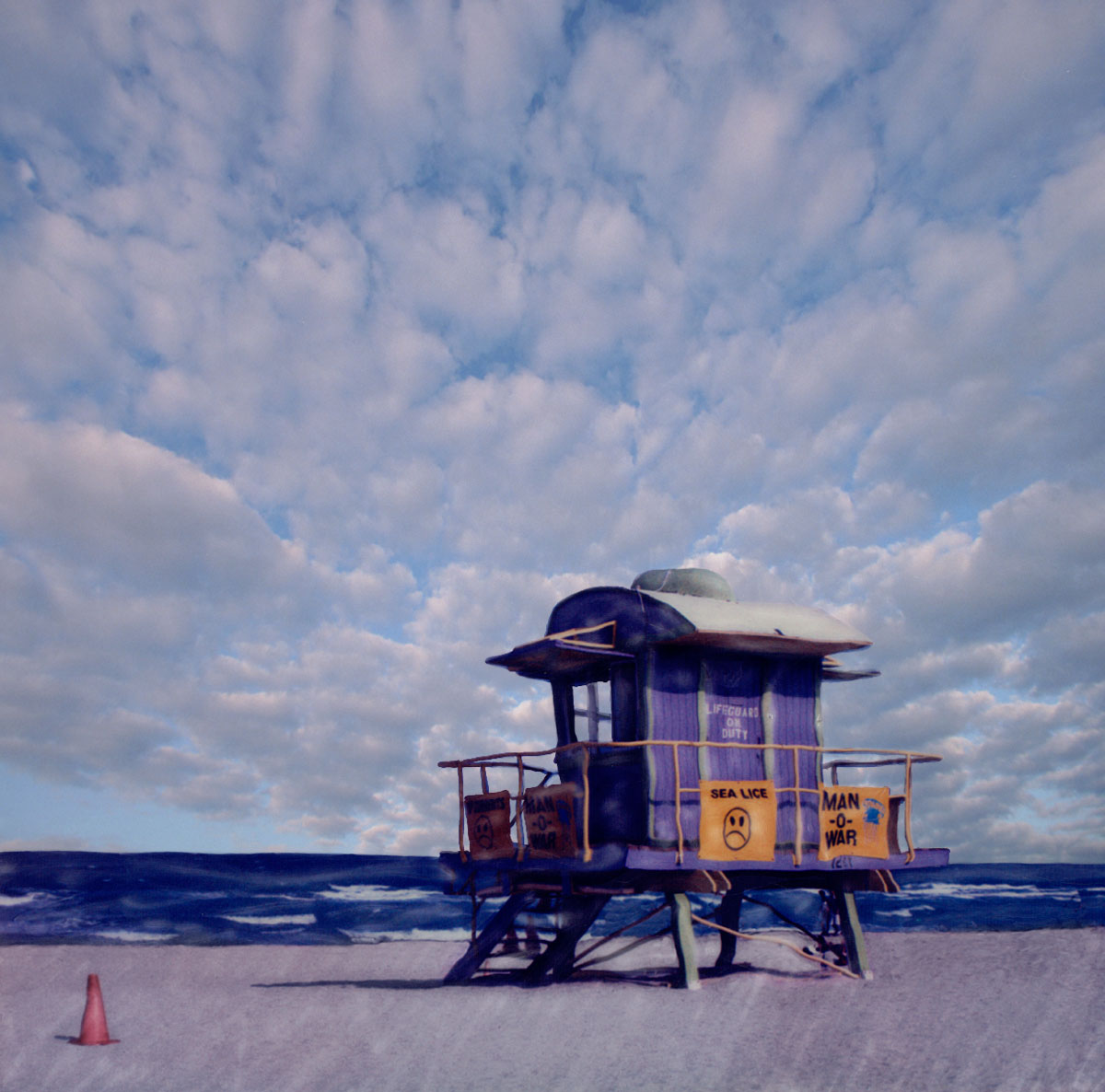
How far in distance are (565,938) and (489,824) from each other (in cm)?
192

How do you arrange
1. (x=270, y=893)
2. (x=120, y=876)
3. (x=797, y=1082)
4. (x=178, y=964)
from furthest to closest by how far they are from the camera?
(x=120, y=876) → (x=270, y=893) → (x=178, y=964) → (x=797, y=1082)

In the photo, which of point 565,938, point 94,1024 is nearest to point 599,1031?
point 565,938

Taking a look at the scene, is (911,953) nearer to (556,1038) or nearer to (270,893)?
(556,1038)

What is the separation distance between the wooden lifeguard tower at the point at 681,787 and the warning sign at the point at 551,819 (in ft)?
0.08

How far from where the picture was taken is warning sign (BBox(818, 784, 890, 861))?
13.4m

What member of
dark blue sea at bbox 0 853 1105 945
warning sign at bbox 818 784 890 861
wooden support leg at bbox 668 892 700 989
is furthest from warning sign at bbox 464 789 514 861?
dark blue sea at bbox 0 853 1105 945

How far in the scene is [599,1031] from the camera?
1069 cm

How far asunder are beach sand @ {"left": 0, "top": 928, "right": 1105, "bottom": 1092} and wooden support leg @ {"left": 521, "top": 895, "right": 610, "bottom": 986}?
0.40 meters

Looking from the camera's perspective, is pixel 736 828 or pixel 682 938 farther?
pixel 682 938

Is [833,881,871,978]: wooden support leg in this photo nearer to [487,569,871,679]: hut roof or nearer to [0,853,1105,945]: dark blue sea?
[487,569,871,679]: hut roof

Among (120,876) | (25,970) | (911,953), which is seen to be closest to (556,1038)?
(911,953)

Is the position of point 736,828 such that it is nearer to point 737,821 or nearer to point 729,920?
point 737,821

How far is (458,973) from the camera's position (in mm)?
14641

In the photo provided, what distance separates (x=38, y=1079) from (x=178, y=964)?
9734 mm
